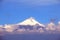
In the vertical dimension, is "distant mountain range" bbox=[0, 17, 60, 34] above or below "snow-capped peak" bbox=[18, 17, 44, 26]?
below

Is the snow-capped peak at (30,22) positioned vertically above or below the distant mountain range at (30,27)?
above
